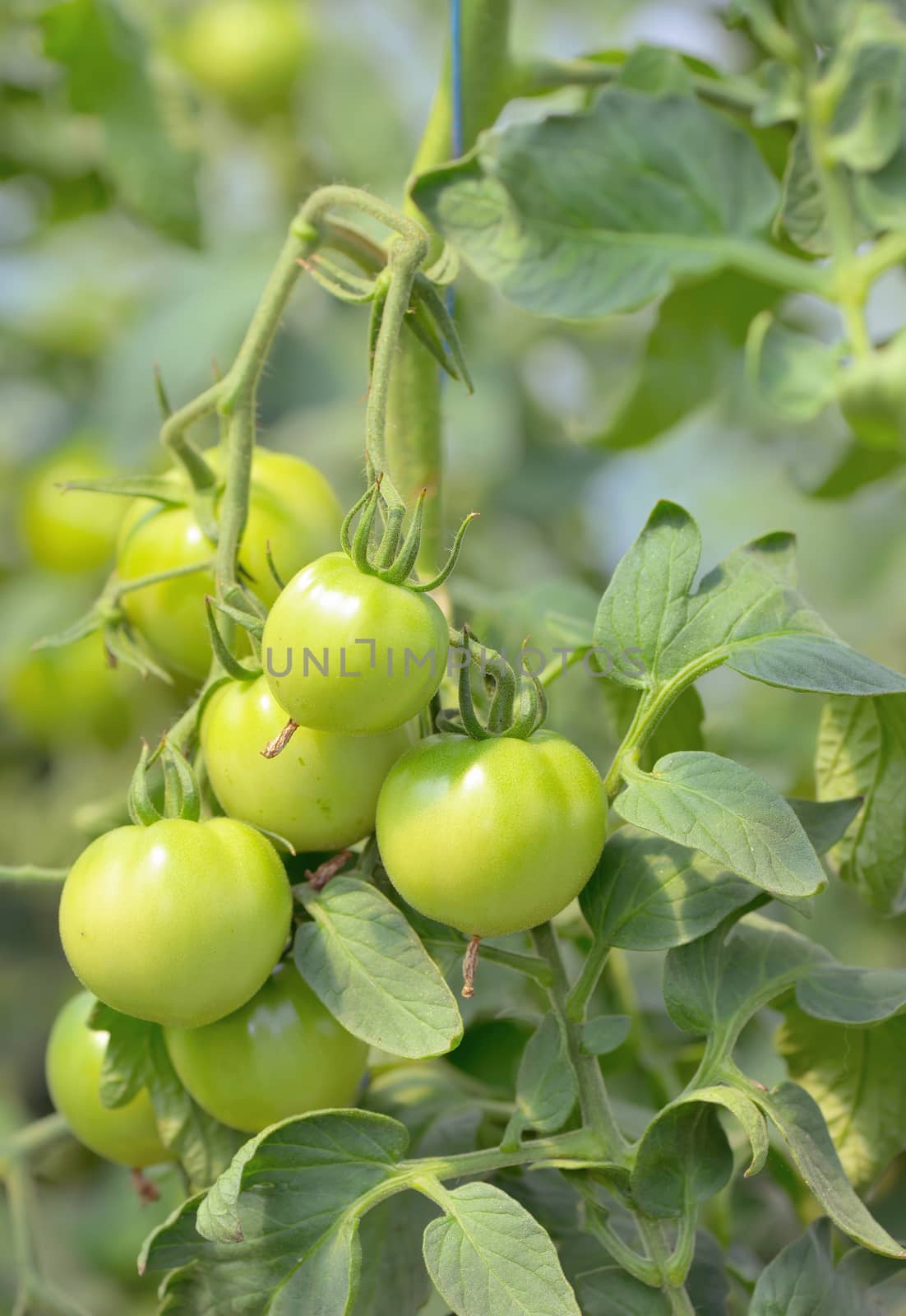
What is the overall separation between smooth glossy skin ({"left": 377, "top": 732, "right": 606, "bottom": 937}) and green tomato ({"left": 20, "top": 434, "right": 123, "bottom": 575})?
706mm

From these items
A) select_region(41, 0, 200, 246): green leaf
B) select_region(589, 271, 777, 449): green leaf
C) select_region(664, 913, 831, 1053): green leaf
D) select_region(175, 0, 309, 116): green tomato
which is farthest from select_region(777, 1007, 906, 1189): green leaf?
select_region(175, 0, 309, 116): green tomato

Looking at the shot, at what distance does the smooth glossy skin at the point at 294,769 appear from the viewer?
1.17 ft

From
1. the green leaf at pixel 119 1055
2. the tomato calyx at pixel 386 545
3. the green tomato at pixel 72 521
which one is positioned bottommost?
the green tomato at pixel 72 521

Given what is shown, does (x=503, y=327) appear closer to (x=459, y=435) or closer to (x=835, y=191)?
(x=459, y=435)

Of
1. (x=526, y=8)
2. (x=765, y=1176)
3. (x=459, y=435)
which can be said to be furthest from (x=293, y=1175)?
(x=526, y=8)

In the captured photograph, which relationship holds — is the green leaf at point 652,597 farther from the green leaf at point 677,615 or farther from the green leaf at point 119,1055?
the green leaf at point 119,1055

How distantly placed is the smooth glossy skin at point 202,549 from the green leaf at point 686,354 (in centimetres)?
30

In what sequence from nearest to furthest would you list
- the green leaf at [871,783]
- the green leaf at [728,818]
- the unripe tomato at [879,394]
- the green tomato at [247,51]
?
the green leaf at [728,818]
the green leaf at [871,783]
the unripe tomato at [879,394]
the green tomato at [247,51]

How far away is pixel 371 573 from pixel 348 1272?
0.58 feet

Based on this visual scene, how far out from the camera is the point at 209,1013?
0.35 meters

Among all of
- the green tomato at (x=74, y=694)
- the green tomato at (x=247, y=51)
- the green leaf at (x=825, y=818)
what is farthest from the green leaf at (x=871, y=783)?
the green tomato at (x=247, y=51)

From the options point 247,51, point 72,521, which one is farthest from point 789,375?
point 247,51

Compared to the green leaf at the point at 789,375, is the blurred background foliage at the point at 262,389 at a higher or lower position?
lower

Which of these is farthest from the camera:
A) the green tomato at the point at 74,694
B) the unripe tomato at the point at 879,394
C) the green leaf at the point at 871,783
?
the green tomato at the point at 74,694
